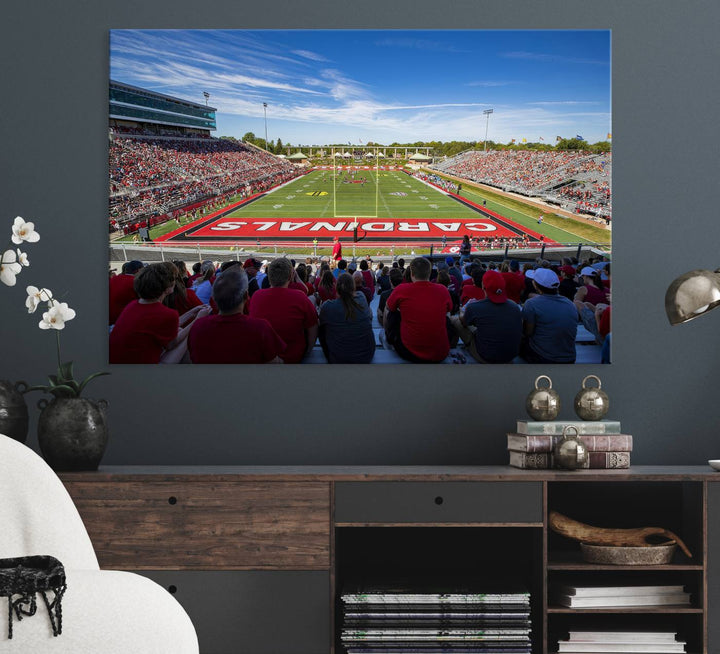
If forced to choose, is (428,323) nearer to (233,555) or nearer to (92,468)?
(233,555)

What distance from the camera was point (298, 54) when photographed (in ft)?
10.7

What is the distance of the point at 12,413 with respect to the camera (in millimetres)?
2859

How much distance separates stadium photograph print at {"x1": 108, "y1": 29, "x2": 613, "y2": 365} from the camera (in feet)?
10.6

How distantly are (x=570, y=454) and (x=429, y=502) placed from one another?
0.50 meters

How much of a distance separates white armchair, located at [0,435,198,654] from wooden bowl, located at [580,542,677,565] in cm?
145

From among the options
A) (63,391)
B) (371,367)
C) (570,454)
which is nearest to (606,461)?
(570,454)

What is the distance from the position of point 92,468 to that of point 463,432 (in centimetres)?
135

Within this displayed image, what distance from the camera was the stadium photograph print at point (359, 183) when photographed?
322 cm

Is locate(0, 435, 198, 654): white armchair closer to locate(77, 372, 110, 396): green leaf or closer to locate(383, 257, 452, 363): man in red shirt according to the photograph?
locate(77, 372, 110, 396): green leaf

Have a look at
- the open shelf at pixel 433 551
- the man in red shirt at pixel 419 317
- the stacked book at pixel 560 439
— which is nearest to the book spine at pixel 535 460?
the stacked book at pixel 560 439

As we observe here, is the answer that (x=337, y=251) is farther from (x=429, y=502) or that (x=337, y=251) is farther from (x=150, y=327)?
(x=429, y=502)

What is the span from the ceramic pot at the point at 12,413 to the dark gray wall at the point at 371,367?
1.23 feet

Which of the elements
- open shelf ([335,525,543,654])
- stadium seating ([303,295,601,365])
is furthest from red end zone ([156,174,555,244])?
open shelf ([335,525,543,654])

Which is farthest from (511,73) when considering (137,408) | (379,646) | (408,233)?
(379,646)
